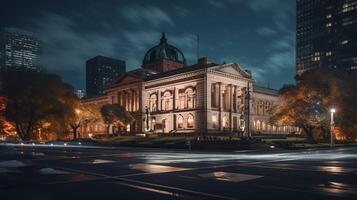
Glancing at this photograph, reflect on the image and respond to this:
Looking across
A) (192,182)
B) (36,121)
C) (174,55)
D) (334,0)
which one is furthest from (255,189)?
(334,0)

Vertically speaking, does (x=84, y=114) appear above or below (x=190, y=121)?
above

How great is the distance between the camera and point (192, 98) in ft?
319

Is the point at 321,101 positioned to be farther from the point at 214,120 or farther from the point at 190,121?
the point at 190,121

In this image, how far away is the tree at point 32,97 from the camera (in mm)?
73562

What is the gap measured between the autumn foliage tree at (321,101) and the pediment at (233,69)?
25170mm

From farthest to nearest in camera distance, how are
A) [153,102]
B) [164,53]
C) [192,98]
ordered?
[164,53]
[153,102]
[192,98]

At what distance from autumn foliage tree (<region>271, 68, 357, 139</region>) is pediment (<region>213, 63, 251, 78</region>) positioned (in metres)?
25.2

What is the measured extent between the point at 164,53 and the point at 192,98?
112 feet

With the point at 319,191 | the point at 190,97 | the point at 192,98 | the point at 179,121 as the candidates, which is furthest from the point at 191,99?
the point at 319,191

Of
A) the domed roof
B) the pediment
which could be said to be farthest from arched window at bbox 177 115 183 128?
the domed roof

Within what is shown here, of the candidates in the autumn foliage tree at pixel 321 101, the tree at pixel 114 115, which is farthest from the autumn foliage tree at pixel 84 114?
the autumn foliage tree at pixel 321 101

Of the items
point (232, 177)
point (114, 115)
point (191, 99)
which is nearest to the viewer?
point (232, 177)

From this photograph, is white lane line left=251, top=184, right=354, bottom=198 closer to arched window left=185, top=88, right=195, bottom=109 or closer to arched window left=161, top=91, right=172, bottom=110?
arched window left=185, top=88, right=195, bottom=109

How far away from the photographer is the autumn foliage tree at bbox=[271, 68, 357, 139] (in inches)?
2648
